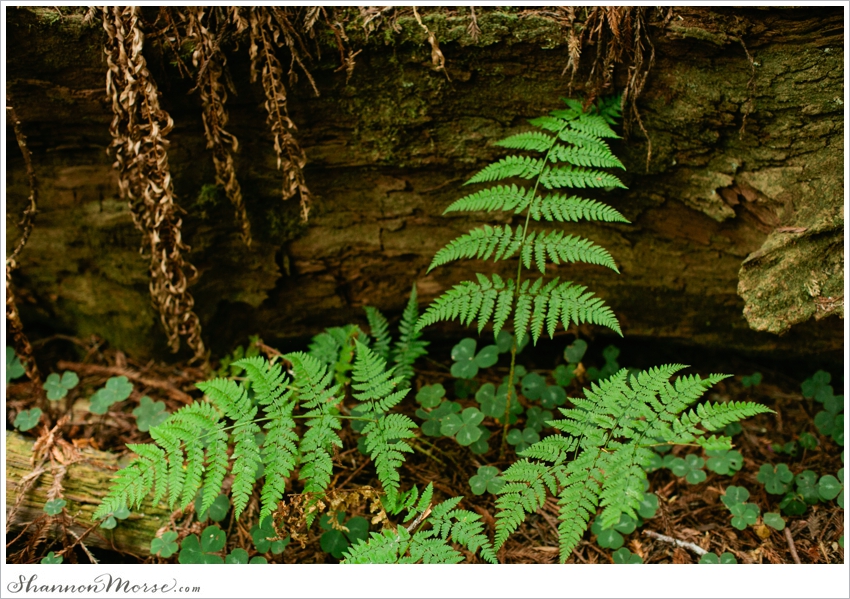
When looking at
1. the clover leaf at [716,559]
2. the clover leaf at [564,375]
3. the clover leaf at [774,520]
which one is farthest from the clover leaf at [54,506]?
the clover leaf at [774,520]

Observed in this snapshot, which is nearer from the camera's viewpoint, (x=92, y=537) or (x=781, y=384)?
(x=92, y=537)

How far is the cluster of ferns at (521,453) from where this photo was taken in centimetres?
216

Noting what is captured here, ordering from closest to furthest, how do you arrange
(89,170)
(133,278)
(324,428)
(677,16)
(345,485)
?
(324,428)
(677,16)
(345,485)
(89,170)
(133,278)

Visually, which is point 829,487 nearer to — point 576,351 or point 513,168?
point 576,351

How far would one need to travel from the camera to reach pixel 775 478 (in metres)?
2.80

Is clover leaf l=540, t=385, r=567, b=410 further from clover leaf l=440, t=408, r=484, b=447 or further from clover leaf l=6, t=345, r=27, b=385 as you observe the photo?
clover leaf l=6, t=345, r=27, b=385

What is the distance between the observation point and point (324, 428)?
7.75 feet

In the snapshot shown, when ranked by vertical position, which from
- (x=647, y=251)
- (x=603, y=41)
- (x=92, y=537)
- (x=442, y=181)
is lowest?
(x=92, y=537)

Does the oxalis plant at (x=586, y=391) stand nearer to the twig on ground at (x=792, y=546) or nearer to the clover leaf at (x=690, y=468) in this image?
the clover leaf at (x=690, y=468)

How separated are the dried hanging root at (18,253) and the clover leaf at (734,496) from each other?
361cm

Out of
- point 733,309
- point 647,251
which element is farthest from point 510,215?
point 733,309

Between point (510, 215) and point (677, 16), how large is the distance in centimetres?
116

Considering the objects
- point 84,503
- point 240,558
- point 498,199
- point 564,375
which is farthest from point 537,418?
point 84,503

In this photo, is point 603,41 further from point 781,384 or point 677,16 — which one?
point 781,384
